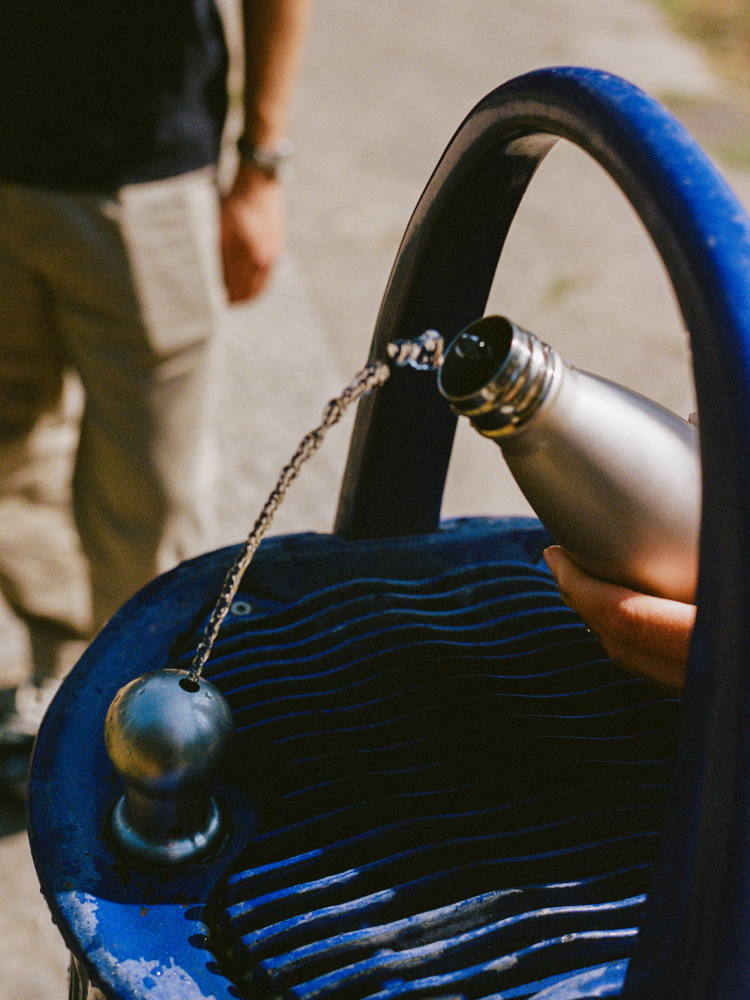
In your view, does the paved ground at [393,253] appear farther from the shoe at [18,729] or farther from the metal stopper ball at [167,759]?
the metal stopper ball at [167,759]

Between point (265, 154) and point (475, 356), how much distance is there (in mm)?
1182

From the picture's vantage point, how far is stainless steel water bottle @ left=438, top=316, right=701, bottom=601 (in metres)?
0.80

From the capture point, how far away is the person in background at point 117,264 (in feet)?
5.16

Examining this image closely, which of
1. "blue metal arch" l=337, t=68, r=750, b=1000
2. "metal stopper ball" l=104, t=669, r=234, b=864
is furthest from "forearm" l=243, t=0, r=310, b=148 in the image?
"metal stopper ball" l=104, t=669, r=234, b=864

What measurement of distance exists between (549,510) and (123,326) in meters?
1.11

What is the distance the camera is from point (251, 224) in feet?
6.23

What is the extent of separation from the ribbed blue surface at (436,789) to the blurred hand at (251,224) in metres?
0.97

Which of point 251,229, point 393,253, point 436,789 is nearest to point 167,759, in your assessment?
point 436,789

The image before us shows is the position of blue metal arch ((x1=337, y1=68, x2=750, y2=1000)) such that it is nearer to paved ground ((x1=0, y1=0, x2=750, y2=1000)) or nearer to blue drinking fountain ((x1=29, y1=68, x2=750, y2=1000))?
blue drinking fountain ((x1=29, y1=68, x2=750, y2=1000))

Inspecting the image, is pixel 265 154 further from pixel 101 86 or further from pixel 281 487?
pixel 281 487

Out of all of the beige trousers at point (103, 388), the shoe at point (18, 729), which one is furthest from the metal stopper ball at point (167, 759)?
the shoe at point (18, 729)

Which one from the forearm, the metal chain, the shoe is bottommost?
the shoe

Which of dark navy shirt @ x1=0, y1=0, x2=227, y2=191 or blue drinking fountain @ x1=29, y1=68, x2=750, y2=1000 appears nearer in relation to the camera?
blue drinking fountain @ x1=29, y1=68, x2=750, y2=1000

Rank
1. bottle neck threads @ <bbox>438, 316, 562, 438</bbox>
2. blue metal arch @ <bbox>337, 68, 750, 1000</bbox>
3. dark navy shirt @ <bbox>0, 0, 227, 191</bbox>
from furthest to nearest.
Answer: dark navy shirt @ <bbox>0, 0, 227, 191</bbox> < bottle neck threads @ <bbox>438, 316, 562, 438</bbox> < blue metal arch @ <bbox>337, 68, 750, 1000</bbox>
